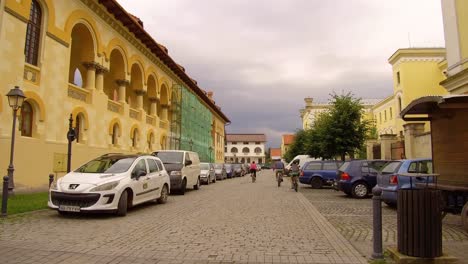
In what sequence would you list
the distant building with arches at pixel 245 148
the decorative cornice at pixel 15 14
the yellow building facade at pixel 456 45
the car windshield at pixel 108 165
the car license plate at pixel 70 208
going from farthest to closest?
the distant building with arches at pixel 245 148 → the yellow building facade at pixel 456 45 → the decorative cornice at pixel 15 14 → the car windshield at pixel 108 165 → the car license plate at pixel 70 208

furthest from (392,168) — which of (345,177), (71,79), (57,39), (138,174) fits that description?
(71,79)

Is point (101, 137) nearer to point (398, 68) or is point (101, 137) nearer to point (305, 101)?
point (398, 68)

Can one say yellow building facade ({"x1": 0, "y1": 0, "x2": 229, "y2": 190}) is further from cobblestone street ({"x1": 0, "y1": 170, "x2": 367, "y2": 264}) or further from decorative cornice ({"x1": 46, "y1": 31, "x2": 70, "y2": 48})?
cobblestone street ({"x1": 0, "y1": 170, "x2": 367, "y2": 264})

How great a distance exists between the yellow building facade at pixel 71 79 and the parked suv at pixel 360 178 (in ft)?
43.0

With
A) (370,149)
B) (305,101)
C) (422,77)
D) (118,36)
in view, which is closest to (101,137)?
(118,36)

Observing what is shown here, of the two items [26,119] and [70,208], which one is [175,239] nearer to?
[70,208]

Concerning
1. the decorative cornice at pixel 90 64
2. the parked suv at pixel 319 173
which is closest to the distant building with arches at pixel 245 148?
the parked suv at pixel 319 173

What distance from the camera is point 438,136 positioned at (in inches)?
398

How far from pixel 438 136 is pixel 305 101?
90957 millimetres

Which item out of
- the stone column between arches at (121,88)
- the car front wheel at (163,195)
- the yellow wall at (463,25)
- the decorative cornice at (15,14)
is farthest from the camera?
the stone column between arches at (121,88)

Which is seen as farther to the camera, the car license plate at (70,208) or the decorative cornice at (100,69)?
the decorative cornice at (100,69)

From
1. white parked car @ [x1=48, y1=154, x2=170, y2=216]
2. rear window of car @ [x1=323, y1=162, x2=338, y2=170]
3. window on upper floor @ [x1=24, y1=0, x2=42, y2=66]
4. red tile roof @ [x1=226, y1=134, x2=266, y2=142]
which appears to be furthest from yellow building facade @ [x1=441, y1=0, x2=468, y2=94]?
red tile roof @ [x1=226, y1=134, x2=266, y2=142]

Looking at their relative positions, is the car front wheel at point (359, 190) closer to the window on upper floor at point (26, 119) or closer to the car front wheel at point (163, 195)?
the car front wheel at point (163, 195)

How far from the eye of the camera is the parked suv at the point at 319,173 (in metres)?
22.6
